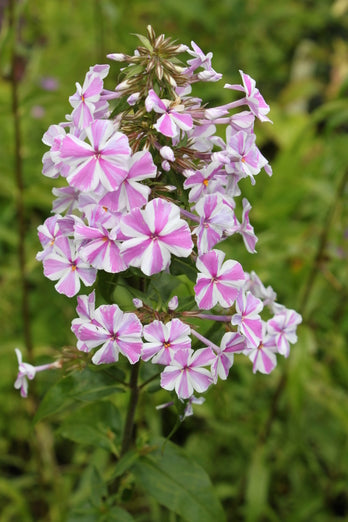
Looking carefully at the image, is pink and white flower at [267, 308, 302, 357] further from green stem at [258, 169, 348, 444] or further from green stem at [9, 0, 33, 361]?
green stem at [9, 0, 33, 361]

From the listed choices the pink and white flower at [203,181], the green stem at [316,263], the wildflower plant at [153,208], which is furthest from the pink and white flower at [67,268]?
the green stem at [316,263]

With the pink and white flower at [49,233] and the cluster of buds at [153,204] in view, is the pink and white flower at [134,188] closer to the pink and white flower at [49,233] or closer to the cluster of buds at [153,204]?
the cluster of buds at [153,204]

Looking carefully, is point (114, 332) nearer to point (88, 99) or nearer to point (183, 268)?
point (183, 268)

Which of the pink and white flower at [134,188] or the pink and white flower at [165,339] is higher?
→ the pink and white flower at [134,188]

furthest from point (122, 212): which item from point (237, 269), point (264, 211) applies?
point (264, 211)

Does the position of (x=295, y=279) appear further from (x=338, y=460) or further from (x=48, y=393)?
(x=48, y=393)

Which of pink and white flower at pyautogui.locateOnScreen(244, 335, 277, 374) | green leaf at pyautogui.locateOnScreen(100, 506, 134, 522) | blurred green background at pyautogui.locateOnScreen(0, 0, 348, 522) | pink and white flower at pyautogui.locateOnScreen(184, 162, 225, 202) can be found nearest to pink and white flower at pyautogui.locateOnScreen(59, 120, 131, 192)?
pink and white flower at pyautogui.locateOnScreen(184, 162, 225, 202)

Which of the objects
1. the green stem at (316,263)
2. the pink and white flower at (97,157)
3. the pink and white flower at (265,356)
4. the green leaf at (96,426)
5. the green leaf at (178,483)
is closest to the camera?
the pink and white flower at (97,157)
